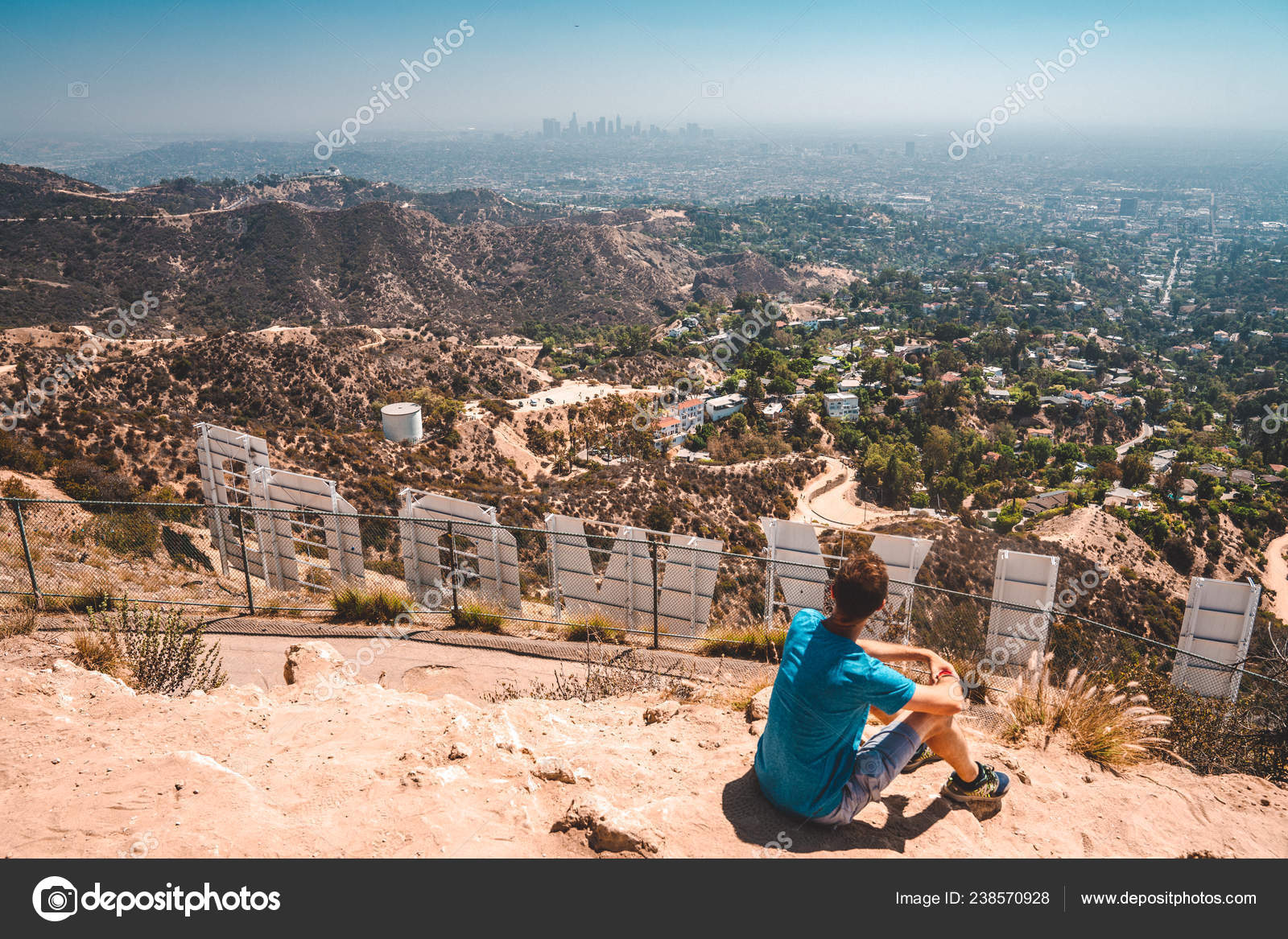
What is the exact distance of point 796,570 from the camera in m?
8.24

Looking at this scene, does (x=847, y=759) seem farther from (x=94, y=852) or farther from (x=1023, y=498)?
(x=1023, y=498)

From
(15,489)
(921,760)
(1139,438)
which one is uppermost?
(921,760)

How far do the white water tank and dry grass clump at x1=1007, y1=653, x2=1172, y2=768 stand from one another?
31.8 m

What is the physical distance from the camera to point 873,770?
133 inches

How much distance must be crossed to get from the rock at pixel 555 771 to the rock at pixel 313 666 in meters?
2.62

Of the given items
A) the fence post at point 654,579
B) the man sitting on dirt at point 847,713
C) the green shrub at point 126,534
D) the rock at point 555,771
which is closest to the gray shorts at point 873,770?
the man sitting on dirt at point 847,713

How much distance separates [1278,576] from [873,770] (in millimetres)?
46882

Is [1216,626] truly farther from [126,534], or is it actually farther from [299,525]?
[126,534]

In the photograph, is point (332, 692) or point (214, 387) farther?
point (214, 387)

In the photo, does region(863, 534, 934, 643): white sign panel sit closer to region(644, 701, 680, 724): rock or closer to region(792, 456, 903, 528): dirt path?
region(644, 701, 680, 724): rock

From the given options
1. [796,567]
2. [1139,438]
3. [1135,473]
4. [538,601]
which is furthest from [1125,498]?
[538,601]

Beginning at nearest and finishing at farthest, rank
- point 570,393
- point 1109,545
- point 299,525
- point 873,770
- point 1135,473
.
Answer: point 873,770 < point 299,525 < point 1109,545 < point 1135,473 < point 570,393

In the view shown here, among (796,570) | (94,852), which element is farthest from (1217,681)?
(94,852)
